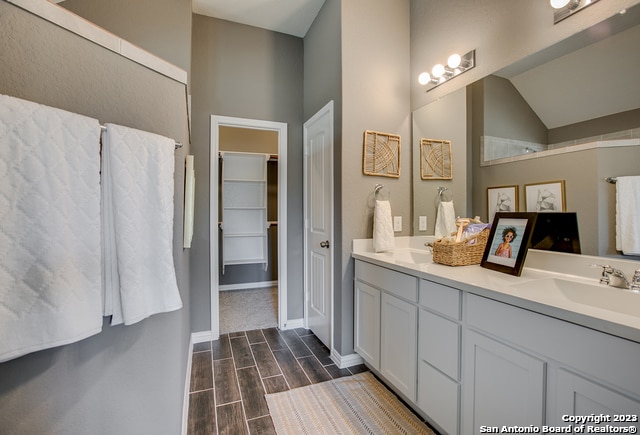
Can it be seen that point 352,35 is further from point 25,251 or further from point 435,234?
point 25,251

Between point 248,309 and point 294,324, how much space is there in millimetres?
844

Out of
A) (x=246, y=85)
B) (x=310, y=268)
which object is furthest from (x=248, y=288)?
(x=246, y=85)

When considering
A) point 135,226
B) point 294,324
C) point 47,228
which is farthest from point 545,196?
point 294,324

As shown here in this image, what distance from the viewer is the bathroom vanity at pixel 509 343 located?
2.81 ft

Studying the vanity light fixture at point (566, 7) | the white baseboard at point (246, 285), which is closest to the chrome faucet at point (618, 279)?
the vanity light fixture at point (566, 7)

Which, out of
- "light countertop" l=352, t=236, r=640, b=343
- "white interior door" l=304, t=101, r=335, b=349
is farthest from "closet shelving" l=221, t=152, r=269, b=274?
"light countertop" l=352, t=236, r=640, b=343

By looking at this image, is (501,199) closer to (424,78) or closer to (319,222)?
(424,78)

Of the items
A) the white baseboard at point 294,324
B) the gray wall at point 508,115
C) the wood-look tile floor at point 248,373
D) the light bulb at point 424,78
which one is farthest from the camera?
the white baseboard at point 294,324

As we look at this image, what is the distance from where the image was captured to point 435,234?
2252 mm

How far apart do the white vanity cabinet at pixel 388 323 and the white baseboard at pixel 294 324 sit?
0.96 metres

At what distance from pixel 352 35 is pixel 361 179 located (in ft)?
3.78

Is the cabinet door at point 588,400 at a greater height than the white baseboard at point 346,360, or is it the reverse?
the cabinet door at point 588,400

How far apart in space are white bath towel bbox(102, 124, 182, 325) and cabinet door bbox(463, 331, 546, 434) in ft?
4.27

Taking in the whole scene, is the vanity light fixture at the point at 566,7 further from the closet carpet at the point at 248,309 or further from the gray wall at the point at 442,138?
the closet carpet at the point at 248,309
